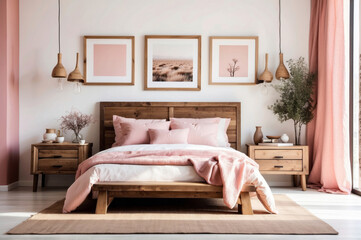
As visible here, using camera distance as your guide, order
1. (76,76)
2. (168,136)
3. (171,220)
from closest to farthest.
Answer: (171,220) < (168,136) < (76,76)

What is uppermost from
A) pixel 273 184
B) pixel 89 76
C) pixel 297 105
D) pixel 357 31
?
pixel 357 31

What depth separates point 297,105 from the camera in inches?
199

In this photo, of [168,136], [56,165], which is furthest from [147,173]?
[56,165]

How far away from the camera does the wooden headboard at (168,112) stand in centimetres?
535

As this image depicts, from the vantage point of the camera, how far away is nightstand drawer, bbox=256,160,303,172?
Answer: 490 cm

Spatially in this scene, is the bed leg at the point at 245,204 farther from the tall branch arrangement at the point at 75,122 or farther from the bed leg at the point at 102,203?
the tall branch arrangement at the point at 75,122

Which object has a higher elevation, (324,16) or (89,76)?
(324,16)

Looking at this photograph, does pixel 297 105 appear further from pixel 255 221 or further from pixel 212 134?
pixel 255 221

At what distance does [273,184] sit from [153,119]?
195cm

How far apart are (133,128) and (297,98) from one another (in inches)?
88.1

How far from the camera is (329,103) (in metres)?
4.86

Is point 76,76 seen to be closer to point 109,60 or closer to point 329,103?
point 109,60

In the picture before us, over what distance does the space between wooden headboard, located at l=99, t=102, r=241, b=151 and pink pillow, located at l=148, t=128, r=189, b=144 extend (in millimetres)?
550

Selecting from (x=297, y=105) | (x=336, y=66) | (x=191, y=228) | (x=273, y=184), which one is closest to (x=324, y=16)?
(x=336, y=66)
